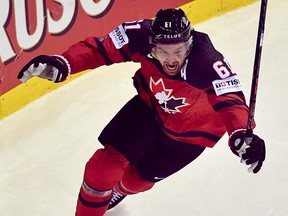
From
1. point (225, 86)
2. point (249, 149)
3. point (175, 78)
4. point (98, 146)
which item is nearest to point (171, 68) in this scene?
point (175, 78)

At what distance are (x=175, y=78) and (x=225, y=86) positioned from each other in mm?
221

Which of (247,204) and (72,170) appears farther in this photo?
(72,170)

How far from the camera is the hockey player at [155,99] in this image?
7.69 feet

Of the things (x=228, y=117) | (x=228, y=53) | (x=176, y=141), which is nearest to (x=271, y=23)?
(x=228, y=53)

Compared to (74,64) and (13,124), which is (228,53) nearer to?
(13,124)

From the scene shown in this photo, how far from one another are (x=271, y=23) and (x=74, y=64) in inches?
97.5

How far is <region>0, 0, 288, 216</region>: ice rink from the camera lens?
3.05 metres

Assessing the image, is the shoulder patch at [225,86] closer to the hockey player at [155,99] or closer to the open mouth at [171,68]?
the hockey player at [155,99]

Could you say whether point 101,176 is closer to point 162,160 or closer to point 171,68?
point 162,160

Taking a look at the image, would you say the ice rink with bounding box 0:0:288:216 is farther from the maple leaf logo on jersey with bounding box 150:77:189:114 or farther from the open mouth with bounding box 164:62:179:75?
the open mouth with bounding box 164:62:179:75

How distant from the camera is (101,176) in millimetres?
2555

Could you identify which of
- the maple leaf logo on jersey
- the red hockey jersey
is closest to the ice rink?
the red hockey jersey

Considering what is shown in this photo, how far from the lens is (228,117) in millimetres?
2254

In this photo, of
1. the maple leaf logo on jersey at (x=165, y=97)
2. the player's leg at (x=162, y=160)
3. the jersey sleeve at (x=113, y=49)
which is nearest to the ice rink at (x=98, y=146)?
the player's leg at (x=162, y=160)
